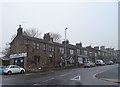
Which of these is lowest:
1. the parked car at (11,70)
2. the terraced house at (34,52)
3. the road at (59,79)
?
the road at (59,79)

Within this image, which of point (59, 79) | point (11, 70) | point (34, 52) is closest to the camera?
point (59, 79)

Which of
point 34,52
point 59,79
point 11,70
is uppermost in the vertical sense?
point 34,52

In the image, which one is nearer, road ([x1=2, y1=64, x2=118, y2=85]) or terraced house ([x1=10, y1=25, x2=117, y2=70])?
road ([x1=2, y1=64, x2=118, y2=85])

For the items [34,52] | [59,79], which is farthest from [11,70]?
[59,79]

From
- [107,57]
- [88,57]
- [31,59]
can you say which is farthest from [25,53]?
[107,57]

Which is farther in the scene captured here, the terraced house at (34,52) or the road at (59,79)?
the terraced house at (34,52)

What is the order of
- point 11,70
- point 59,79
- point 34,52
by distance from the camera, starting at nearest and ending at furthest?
1. point 59,79
2. point 11,70
3. point 34,52

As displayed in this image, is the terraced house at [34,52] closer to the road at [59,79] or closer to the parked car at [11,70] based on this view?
the parked car at [11,70]

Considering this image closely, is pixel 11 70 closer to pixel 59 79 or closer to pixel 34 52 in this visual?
pixel 34 52

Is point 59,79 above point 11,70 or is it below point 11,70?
below

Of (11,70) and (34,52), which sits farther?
(34,52)

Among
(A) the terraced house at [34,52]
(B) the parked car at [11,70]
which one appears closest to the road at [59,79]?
(B) the parked car at [11,70]

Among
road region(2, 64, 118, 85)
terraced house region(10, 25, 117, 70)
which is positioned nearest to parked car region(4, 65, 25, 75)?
road region(2, 64, 118, 85)

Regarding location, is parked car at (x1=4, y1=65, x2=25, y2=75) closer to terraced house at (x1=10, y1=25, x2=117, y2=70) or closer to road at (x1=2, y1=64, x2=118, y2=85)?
road at (x1=2, y1=64, x2=118, y2=85)
